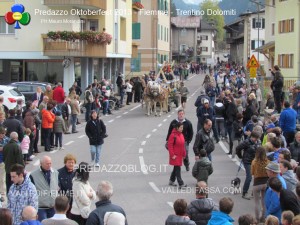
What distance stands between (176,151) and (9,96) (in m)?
15.5

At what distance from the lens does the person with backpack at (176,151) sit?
16797 mm

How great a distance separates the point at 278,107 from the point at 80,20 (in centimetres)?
1837

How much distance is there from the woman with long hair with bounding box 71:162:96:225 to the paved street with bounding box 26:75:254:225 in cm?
248

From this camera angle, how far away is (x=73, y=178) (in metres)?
11.8

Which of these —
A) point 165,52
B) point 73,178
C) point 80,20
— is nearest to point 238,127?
point 73,178

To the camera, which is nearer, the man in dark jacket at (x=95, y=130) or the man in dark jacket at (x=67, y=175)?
the man in dark jacket at (x=67, y=175)

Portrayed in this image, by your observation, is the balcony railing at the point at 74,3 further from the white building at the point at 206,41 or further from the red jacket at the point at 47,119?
the white building at the point at 206,41

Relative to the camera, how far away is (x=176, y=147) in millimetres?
16938

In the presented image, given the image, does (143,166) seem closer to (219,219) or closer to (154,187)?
(154,187)

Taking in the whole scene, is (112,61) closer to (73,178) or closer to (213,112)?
(213,112)

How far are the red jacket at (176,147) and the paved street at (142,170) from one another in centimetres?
74

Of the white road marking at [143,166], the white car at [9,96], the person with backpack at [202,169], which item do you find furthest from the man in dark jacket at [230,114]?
the white car at [9,96]

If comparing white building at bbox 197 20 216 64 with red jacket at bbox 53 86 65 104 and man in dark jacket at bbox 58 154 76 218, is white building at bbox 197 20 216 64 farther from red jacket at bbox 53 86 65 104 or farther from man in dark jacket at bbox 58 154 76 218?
man in dark jacket at bbox 58 154 76 218

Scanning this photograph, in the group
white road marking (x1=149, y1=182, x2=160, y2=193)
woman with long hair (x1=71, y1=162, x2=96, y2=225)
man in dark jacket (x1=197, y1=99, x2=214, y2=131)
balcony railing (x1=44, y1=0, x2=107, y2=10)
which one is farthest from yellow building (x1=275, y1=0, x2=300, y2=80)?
woman with long hair (x1=71, y1=162, x2=96, y2=225)
